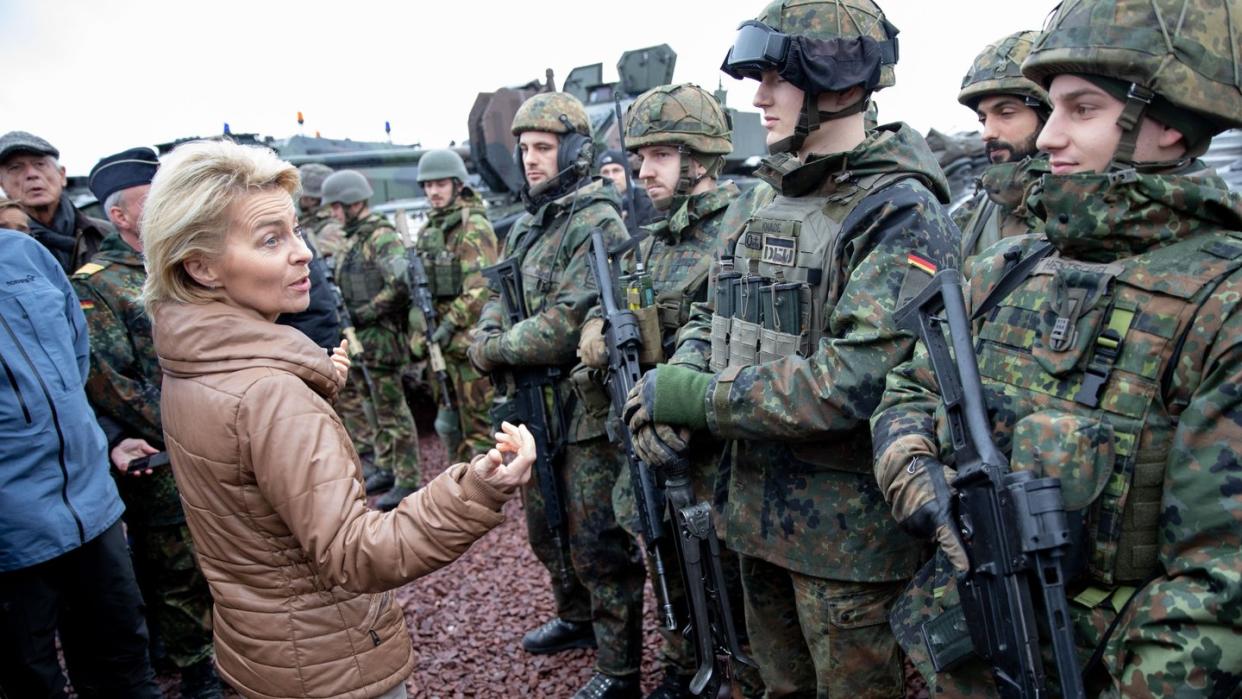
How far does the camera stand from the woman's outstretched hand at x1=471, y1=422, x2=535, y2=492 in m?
1.78

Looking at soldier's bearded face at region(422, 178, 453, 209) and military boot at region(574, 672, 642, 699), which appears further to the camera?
soldier's bearded face at region(422, 178, 453, 209)

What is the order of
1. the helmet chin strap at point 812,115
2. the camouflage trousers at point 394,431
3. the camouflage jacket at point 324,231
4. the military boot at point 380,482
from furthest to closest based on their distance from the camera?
the camouflage jacket at point 324,231
the military boot at point 380,482
the camouflage trousers at point 394,431
the helmet chin strap at point 812,115

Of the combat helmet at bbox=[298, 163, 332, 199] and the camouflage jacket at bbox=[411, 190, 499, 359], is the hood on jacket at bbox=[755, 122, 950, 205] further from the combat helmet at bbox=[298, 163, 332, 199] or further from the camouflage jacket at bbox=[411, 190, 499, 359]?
the combat helmet at bbox=[298, 163, 332, 199]

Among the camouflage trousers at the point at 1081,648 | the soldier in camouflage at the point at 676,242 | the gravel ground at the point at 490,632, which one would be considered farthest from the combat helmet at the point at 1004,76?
the gravel ground at the point at 490,632

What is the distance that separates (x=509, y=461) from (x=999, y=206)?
322 centimetres

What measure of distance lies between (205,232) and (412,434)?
573cm

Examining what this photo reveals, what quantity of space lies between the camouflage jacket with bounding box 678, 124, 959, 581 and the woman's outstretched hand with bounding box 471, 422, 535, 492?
0.81 m

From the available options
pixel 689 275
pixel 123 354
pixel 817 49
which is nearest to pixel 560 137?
pixel 689 275

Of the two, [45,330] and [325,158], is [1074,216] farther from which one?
[325,158]

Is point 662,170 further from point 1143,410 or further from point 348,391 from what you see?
point 348,391

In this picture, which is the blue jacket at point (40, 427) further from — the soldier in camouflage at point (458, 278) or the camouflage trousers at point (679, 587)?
the soldier in camouflage at point (458, 278)

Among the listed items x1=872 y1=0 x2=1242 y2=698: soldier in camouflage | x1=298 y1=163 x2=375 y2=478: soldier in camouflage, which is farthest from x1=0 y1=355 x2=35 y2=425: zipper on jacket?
x1=298 y1=163 x2=375 y2=478: soldier in camouflage

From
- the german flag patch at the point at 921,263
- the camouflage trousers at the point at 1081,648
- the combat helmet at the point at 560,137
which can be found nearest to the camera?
the camouflage trousers at the point at 1081,648

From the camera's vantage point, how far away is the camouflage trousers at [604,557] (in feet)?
12.9
